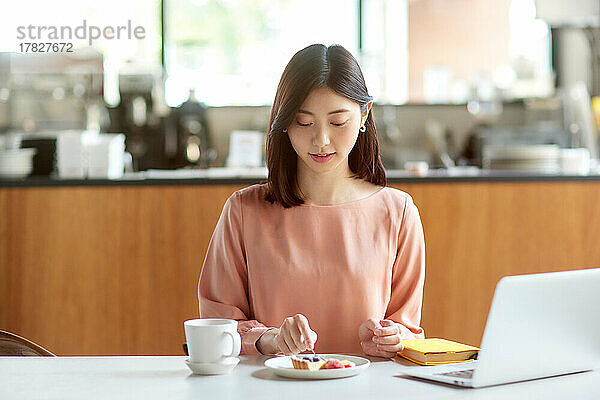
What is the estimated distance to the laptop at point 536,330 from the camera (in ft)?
4.12

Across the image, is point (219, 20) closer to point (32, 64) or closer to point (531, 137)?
point (32, 64)

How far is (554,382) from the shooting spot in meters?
1.36

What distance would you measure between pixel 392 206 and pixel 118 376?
2.45ft

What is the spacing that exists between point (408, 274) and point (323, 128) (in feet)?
1.24

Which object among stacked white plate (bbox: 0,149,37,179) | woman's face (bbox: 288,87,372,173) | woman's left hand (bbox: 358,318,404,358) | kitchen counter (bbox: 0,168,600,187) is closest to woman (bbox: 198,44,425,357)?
woman's face (bbox: 288,87,372,173)

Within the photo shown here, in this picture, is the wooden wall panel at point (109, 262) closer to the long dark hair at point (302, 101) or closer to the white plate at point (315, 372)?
the long dark hair at point (302, 101)

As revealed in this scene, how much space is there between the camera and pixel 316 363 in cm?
140

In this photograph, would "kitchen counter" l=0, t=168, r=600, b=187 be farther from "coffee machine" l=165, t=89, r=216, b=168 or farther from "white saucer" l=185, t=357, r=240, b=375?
"coffee machine" l=165, t=89, r=216, b=168

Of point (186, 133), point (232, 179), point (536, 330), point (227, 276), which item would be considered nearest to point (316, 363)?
point (536, 330)

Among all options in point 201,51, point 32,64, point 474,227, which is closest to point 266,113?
point 201,51

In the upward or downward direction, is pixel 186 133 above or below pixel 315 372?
above

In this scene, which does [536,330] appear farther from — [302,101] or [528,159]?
[528,159]

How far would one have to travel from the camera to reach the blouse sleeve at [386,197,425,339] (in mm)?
1840

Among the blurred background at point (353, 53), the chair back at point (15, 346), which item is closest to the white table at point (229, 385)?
the chair back at point (15, 346)
